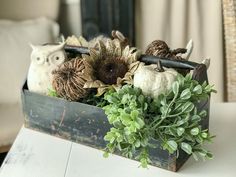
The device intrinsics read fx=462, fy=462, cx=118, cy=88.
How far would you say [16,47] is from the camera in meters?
1.82

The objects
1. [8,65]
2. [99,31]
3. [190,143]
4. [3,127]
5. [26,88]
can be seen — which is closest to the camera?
[190,143]

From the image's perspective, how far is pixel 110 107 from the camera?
0.90m

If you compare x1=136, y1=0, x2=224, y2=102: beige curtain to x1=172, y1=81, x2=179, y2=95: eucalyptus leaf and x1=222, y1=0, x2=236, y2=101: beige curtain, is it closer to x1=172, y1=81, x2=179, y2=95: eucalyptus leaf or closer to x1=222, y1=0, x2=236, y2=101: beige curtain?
x1=222, y1=0, x2=236, y2=101: beige curtain

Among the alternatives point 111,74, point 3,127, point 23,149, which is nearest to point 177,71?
Answer: point 111,74

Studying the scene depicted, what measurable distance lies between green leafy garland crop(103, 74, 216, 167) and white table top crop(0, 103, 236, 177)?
0.18 ft

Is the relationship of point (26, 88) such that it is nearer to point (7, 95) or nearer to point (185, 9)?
point (7, 95)

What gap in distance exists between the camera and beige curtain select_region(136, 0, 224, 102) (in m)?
1.94

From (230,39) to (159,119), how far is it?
98cm

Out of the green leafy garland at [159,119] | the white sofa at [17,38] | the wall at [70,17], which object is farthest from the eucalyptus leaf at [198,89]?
the wall at [70,17]

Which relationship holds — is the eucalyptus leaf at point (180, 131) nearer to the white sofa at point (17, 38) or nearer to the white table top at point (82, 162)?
the white table top at point (82, 162)

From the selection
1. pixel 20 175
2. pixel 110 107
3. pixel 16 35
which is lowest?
pixel 20 175

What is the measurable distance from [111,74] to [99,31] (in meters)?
0.98

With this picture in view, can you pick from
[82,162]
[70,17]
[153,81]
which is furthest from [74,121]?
[70,17]

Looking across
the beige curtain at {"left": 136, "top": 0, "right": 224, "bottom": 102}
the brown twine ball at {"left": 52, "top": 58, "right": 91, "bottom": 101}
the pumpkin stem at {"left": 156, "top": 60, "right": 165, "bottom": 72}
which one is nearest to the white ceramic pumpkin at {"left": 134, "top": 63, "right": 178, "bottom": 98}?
the pumpkin stem at {"left": 156, "top": 60, "right": 165, "bottom": 72}
